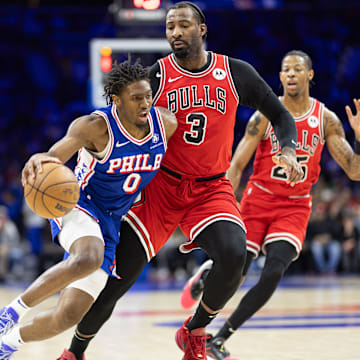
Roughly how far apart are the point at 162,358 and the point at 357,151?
2.13 m

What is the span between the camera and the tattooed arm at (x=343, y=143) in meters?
5.02

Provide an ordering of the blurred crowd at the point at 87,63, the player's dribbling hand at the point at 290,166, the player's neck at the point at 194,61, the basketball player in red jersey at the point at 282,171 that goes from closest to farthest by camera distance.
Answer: the player's dribbling hand at the point at 290,166, the player's neck at the point at 194,61, the basketball player in red jersey at the point at 282,171, the blurred crowd at the point at 87,63

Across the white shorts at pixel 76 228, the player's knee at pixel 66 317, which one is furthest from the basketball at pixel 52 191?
the player's knee at pixel 66 317

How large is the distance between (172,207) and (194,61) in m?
0.96

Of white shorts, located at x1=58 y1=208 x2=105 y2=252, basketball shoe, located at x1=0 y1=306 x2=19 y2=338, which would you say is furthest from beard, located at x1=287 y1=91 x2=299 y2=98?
basketball shoe, located at x1=0 y1=306 x2=19 y2=338

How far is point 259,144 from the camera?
5473mm

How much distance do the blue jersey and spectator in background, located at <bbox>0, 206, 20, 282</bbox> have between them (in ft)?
29.6

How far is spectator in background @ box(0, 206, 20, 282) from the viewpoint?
12594mm

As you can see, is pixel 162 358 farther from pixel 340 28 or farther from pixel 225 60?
pixel 340 28

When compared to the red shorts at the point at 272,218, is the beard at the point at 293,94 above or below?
above

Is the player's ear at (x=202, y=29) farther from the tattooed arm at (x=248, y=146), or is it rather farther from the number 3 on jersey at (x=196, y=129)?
the tattooed arm at (x=248, y=146)

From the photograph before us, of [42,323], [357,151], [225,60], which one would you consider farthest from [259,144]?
[42,323]

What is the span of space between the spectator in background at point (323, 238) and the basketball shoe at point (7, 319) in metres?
10.7

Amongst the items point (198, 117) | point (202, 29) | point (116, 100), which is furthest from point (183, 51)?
point (116, 100)
